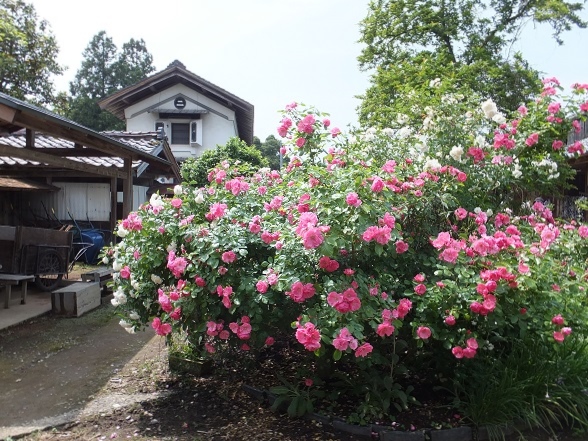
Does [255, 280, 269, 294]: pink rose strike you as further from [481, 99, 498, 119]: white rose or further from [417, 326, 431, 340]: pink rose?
[481, 99, 498, 119]: white rose

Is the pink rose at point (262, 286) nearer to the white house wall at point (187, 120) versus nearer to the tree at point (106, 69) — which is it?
the white house wall at point (187, 120)

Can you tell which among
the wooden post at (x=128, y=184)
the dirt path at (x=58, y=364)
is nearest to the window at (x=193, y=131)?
the wooden post at (x=128, y=184)

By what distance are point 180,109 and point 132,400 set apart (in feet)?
68.6

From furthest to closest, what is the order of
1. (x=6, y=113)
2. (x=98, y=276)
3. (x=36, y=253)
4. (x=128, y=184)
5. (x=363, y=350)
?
(x=128, y=184) → (x=36, y=253) → (x=98, y=276) → (x=6, y=113) → (x=363, y=350)

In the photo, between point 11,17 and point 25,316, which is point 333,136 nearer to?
point 25,316

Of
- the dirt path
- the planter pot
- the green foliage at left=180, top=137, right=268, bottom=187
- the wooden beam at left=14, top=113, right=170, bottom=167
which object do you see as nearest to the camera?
the dirt path

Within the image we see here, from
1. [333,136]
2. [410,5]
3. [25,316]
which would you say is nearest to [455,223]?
[333,136]

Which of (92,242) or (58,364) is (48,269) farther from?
(58,364)

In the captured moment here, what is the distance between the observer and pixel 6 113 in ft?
16.1

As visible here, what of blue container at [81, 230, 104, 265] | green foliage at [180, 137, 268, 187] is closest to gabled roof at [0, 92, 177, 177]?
blue container at [81, 230, 104, 265]

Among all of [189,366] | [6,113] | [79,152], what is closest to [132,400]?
[189,366]

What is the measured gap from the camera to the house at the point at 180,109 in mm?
22766

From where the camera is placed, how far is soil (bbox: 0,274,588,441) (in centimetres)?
326

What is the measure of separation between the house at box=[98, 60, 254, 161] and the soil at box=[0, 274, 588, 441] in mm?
18638
